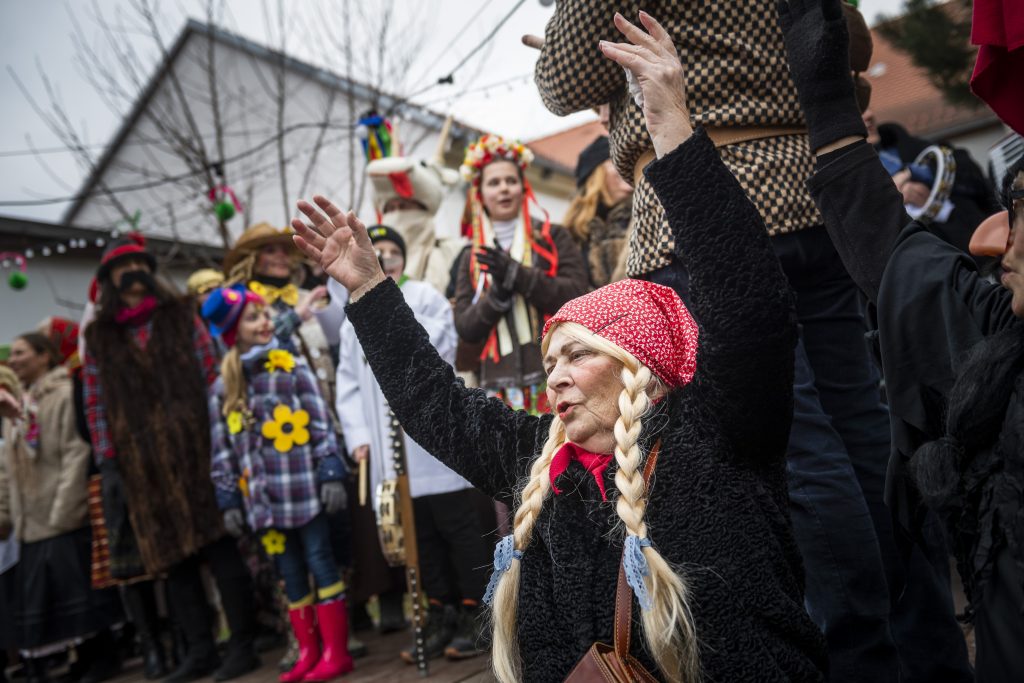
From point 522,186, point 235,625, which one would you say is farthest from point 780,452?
point 235,625

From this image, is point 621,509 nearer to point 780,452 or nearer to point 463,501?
point 780,452

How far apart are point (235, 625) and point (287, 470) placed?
3.25ft

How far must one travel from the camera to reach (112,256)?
17.3 ft

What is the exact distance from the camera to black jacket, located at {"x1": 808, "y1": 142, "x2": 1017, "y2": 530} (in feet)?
5.32

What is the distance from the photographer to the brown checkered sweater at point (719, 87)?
2297 mm

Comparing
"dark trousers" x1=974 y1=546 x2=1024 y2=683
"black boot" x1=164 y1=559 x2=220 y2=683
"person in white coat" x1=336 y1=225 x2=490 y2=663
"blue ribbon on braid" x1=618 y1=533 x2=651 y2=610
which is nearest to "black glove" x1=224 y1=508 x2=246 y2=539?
"black boot" x1=164 y1=559 x2=220 y2=683

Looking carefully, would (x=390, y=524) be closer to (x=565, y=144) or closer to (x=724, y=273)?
(x=724, y=273)

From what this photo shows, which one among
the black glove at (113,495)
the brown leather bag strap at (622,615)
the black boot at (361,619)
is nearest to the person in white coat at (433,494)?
the black boot at (361,619)

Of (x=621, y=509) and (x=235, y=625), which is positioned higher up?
(x=621, y=509)

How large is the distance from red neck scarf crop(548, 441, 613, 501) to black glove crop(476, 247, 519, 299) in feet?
6.28

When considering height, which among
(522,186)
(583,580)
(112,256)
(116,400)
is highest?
(112,256)

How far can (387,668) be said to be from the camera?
4.12 metres

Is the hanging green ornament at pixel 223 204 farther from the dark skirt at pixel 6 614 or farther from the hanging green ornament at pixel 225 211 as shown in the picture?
the dark skirt at pixel 6 614

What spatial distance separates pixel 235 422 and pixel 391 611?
157 cm
